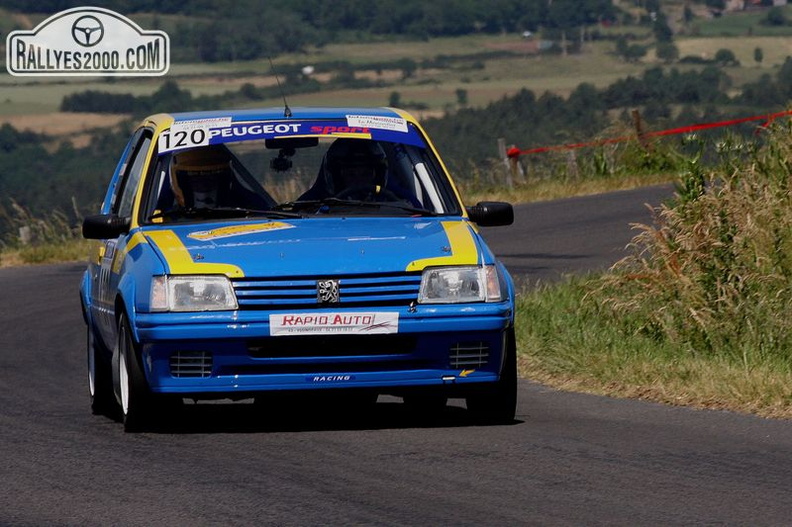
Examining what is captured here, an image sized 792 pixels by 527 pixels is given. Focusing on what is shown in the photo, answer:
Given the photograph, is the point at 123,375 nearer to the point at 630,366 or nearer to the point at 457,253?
the point at 457,253

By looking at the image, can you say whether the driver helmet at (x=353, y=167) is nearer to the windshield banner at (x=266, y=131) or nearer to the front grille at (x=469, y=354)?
the windshield banner at (x=266, y=131)

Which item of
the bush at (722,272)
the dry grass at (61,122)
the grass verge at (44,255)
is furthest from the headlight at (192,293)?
the dry grass at (61,122)

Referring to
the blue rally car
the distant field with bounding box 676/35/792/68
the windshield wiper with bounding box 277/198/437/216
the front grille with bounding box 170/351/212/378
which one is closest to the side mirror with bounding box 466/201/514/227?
the blue rally car

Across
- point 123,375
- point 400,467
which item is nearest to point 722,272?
point 123,375

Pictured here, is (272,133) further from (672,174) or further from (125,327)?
(672,174)

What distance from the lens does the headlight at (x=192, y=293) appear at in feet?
30.1

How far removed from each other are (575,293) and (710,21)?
104 m

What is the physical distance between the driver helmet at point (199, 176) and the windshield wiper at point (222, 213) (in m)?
0.07

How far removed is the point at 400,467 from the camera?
8328 mm

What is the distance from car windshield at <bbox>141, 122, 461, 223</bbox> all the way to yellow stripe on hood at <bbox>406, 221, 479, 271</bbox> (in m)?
0.62

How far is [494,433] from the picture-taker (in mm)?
9391

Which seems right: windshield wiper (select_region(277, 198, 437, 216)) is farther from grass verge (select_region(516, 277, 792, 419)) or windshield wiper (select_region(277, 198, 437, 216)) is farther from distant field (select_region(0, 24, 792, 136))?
distant field (select_region(0, 24, 792, 136))

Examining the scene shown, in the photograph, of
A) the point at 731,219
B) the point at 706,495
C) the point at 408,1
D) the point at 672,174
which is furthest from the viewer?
the point at 408,1

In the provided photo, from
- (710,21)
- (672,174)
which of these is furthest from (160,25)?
(672,174)
